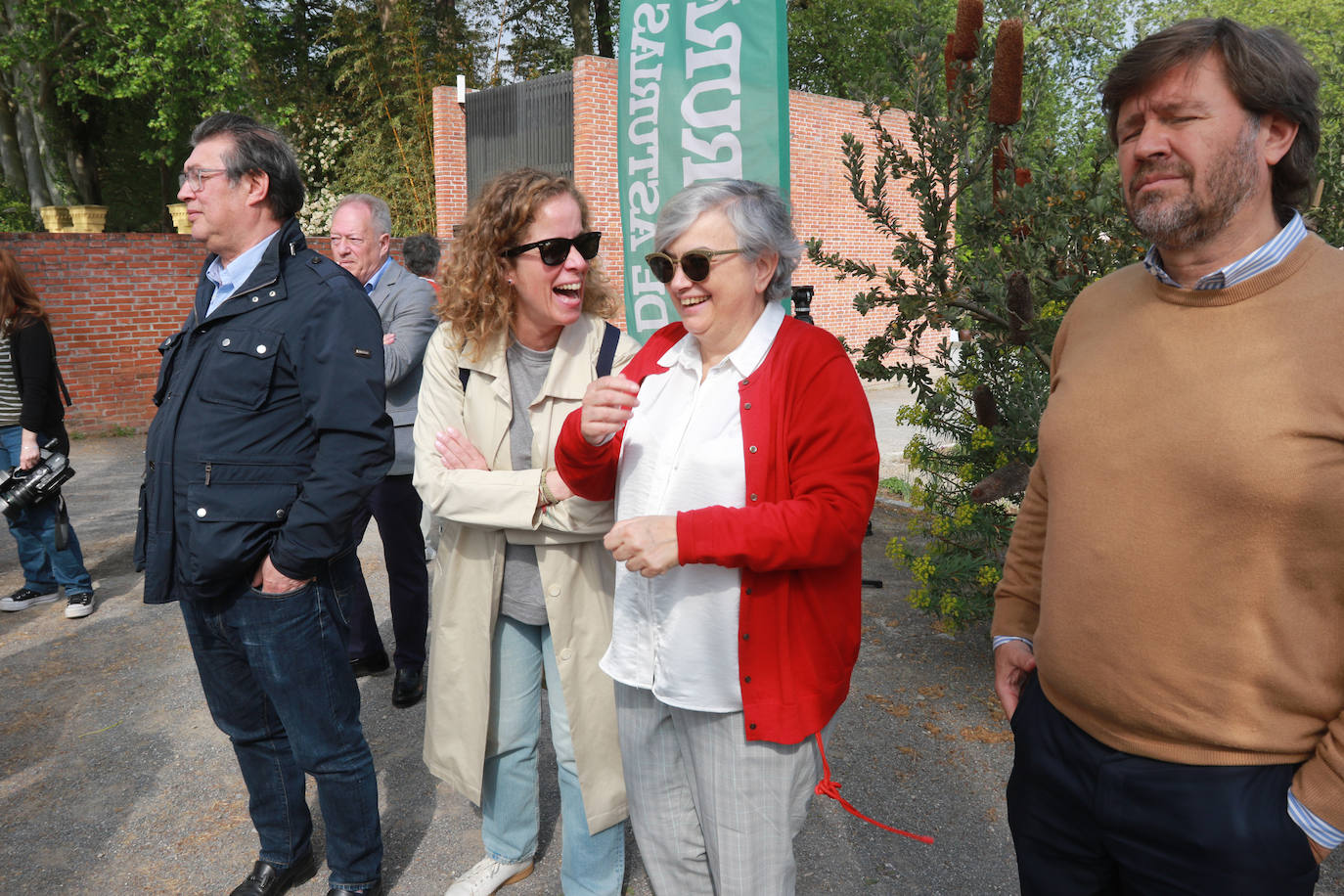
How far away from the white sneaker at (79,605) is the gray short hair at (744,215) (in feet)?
16.5

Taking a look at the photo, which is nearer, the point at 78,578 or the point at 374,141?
the point at 78,578

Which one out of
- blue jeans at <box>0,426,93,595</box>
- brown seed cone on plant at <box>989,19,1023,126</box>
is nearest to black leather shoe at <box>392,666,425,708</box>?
blue jeans at <box>0,426,93,595</box>

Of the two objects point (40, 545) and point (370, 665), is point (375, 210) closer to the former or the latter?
point (370, 665)

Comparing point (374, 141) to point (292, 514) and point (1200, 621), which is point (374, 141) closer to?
point (292, 514)

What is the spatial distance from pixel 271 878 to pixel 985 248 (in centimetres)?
338

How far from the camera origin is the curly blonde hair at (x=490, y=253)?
244 cm

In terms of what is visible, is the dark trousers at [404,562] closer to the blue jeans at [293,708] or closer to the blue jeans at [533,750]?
the blue jeans at [293,708]

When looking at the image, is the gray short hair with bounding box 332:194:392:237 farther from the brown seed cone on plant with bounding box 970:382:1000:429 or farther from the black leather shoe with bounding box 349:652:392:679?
the brown seed cone on plant with bounding box 970:382:1000:429

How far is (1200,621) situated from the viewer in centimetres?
143

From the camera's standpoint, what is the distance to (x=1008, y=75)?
2.99 meters

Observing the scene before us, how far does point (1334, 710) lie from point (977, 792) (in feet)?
7.03

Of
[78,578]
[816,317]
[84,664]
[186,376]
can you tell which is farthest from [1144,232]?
[816,317]

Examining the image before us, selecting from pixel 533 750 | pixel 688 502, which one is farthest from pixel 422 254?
pixel 688 502

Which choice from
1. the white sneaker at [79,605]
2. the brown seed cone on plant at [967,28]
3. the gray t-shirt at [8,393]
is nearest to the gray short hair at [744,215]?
the brown seed cone on plant at [967,28]
